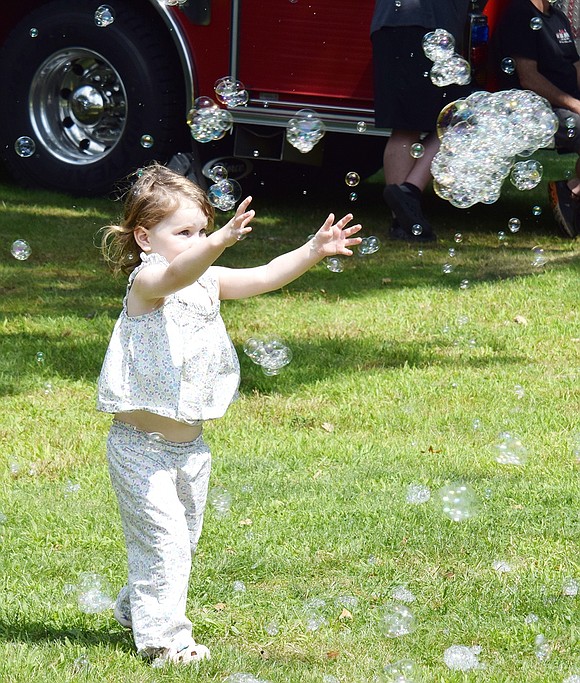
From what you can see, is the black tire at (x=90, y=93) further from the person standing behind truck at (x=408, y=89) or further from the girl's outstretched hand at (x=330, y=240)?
the girl's outstretched hand at (x=330, y=240)

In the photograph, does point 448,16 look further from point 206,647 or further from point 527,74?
point 206,647

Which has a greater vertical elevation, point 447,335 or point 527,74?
point 527,74

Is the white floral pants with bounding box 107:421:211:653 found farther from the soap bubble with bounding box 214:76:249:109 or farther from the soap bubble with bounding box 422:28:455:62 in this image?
the soap bubble with bounding box 422:28:455:62

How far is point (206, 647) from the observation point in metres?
2.81

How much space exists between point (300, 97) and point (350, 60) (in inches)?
14.7

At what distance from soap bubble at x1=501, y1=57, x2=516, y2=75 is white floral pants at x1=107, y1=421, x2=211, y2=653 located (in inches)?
198

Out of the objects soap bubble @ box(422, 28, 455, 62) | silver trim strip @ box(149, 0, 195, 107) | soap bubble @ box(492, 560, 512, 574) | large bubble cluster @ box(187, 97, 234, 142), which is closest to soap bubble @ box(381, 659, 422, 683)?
soap bubble @ box(492, 560, 512, 574)

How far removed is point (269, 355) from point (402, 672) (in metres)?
1.76

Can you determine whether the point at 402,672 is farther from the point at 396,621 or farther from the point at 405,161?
the point at 405,161

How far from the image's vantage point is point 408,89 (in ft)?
22.8

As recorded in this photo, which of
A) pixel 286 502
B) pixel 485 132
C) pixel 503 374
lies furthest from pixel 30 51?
pixel 286 502

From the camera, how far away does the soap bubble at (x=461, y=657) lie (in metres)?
2.75

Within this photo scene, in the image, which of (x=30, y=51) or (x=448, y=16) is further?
(x=30, y=51)

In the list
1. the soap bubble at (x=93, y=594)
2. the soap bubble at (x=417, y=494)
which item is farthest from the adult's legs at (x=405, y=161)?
the soap bubble at (x=93, y=594)
